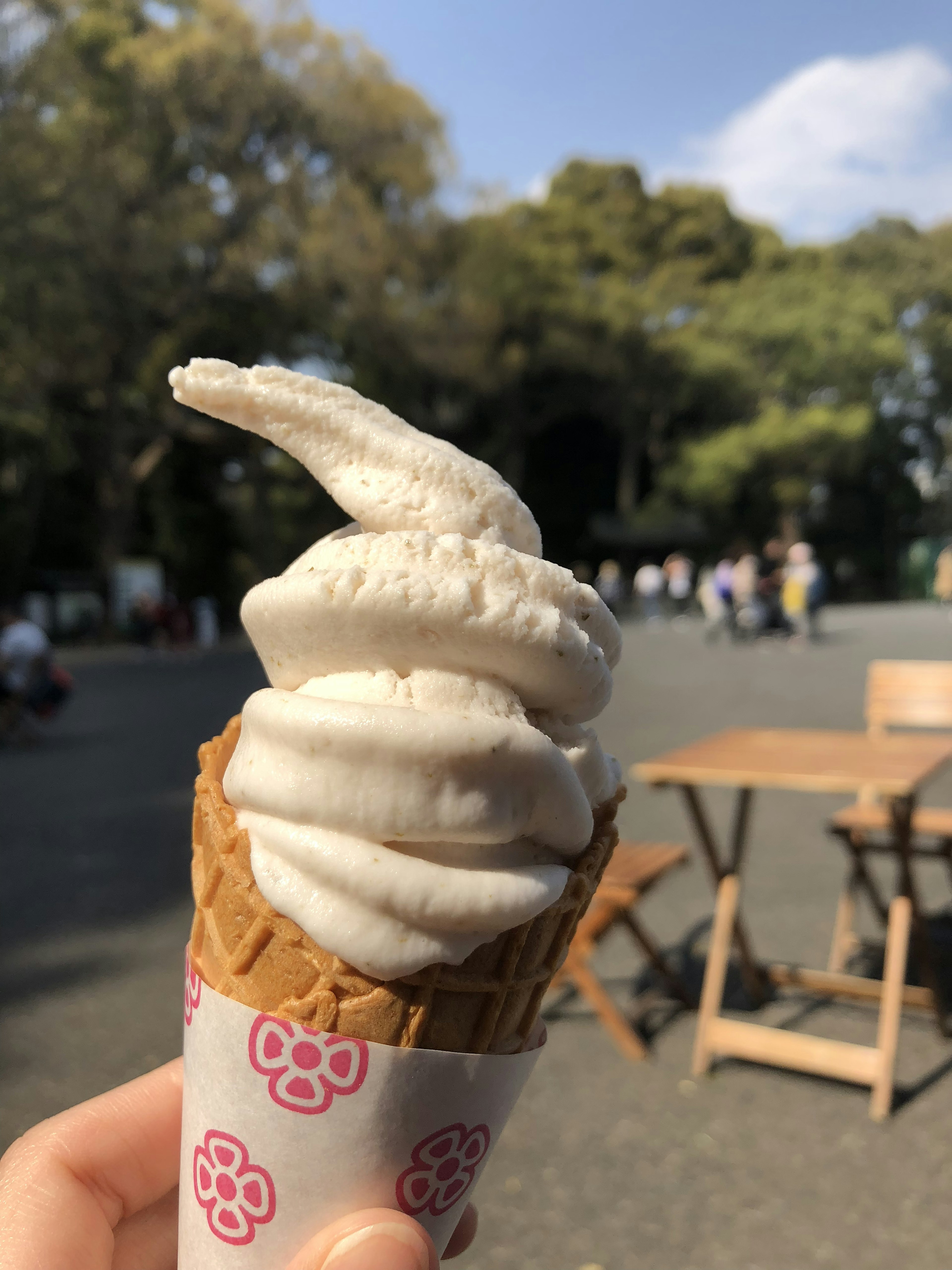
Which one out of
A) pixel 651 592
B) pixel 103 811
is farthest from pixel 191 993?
pixel 651 592

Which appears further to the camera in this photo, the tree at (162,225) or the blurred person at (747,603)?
the tree at (162,225)

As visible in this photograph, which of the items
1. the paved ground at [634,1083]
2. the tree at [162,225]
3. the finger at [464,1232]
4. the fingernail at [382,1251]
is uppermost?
the tree at [162,225]

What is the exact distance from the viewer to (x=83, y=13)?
18422 millimetres

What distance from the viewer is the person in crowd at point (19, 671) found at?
10.1 metres

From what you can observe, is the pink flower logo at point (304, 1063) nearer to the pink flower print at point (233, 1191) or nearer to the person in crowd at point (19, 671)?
the pink flower print at point (233, 1191)

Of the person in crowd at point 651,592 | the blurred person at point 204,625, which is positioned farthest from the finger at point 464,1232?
the person in crowd at point 651,592

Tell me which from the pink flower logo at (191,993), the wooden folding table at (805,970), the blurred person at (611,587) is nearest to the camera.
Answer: the pink flower logo at (191,993)

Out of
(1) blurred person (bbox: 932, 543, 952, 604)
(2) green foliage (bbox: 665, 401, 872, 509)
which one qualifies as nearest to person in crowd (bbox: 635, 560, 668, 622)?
(2) green foliage (bbox: 665, 401, 872, 509)

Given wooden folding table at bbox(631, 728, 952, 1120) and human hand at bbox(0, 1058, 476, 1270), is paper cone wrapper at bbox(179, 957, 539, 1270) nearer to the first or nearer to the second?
human hand at bbox(0, 1058, 476, 1270)

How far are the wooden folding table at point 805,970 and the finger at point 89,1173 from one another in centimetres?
210

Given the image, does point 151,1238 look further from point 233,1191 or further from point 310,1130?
point 310,1130

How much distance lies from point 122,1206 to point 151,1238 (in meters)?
0.11

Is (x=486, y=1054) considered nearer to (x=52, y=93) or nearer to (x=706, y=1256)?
(x=706, y=1256)

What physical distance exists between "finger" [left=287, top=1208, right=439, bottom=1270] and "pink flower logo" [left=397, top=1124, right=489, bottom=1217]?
1.9 inches
